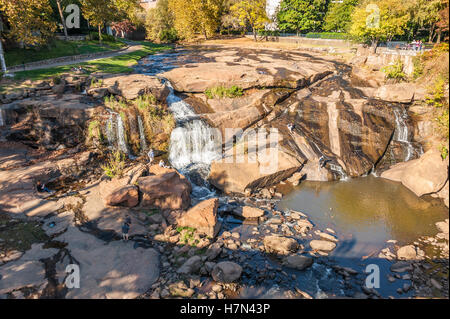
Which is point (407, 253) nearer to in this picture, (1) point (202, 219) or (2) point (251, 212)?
(2) point (251, 212)

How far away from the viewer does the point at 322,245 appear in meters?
11.8

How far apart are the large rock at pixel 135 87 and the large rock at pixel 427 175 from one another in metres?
17.9

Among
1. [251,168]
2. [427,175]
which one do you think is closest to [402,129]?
[427,175]

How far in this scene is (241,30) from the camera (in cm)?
6444

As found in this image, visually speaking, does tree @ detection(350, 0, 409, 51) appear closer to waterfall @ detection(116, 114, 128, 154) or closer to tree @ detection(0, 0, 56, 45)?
waterfall @ detection(116, 114, 128, 154)

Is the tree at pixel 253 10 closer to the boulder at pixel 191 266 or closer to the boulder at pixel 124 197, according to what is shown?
the boulder at pixel 124 197

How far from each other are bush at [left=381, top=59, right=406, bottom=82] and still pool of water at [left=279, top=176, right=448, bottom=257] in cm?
1359

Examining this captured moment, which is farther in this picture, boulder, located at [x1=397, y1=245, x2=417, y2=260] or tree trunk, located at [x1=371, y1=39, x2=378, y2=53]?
tree trunk, located at [x1=371, y1=39, x2=378, y2=53]

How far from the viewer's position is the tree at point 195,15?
173 feet

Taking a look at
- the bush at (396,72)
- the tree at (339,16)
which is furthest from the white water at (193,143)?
the tree at (339,16)

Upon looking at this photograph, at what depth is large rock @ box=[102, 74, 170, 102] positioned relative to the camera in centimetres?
2083

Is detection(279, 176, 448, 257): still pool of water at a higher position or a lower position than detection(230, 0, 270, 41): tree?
lower

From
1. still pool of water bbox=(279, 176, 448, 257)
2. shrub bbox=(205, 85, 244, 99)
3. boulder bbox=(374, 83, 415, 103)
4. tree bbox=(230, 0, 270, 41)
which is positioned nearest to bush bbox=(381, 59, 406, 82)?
boulder bbox=(374, 83, 415, 103)

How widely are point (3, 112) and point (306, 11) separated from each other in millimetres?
55202
